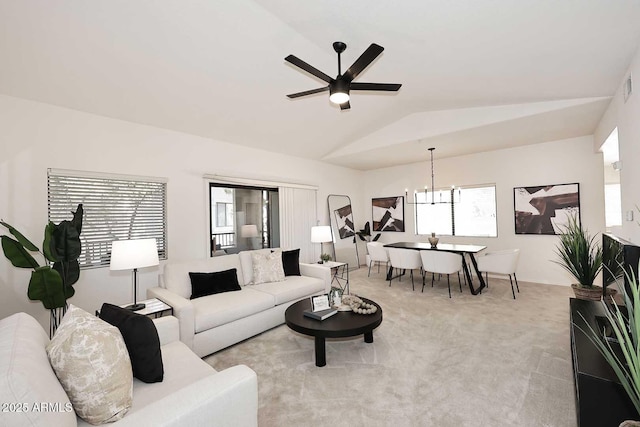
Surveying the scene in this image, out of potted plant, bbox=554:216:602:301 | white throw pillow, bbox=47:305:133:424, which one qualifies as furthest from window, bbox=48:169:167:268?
potted plant, bbox=554:216:602:301

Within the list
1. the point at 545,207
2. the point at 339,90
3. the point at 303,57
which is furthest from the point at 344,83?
the point at 545,207

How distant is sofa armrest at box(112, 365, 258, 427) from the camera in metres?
1.13

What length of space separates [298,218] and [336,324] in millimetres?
3359

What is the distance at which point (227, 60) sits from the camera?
2.91 m

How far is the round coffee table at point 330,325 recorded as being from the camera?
2.50m

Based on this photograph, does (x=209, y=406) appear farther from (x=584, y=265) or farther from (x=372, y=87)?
(x=584, y=265)

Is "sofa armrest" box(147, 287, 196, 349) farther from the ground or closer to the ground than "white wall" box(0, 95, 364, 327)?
closer to the ground

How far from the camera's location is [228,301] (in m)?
3.09

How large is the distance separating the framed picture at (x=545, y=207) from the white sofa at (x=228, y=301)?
13.2 feet

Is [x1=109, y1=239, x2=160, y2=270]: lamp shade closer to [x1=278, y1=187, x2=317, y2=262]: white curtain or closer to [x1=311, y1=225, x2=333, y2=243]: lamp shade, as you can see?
[x1=311, y1=225, x2=333, y2=243]: lamp shade

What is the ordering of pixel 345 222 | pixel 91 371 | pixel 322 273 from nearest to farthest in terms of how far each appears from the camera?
pixel 91 371
pixel 322 273
pixel 345 222

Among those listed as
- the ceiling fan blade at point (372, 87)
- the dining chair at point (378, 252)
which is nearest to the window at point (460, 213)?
the dining chair at point (378, 252)

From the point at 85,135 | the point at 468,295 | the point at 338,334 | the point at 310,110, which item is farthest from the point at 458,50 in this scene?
the point at 85,135

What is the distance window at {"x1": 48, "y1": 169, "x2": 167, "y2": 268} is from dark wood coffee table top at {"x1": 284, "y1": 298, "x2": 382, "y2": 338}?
2.29m
